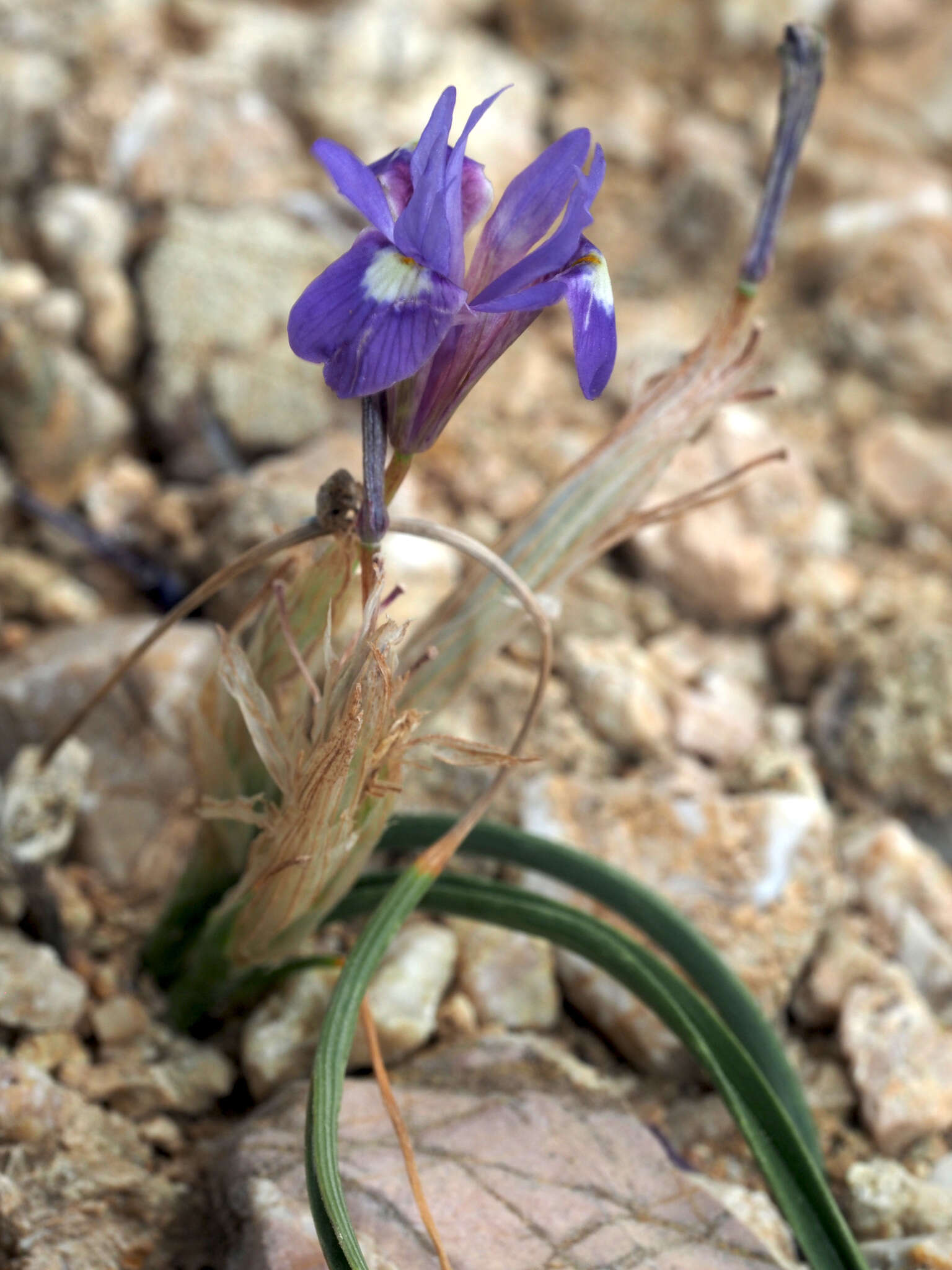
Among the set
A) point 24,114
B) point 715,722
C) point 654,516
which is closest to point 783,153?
point 654,516

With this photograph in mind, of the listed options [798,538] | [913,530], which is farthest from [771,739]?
[913,530]

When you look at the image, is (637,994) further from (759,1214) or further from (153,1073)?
(153,1073)


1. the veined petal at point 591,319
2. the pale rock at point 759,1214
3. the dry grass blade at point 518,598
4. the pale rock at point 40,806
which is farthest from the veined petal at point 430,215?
the pale rock at point 759,1214

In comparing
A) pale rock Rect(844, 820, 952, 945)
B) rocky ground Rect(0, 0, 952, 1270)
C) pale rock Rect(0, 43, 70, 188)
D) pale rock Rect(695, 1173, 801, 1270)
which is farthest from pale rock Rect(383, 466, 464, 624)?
pale rock Rect(0, 43, 70, 188)

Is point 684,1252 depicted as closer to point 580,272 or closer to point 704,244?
point 580,272

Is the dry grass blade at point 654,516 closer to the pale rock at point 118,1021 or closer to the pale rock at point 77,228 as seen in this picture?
the pale rock at point 118,1021

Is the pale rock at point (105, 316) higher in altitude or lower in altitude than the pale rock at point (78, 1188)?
higher
